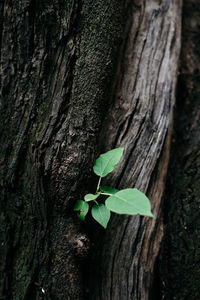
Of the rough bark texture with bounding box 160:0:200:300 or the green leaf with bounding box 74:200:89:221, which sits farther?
the rough bark texture with bounding box 160:0:200:300

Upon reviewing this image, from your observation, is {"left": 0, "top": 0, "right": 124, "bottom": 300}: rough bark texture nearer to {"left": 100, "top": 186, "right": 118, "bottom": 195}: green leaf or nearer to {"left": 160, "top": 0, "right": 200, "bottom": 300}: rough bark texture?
{"left": 100, "top": 186, "right": 118, "bottom": 195}: green leaf

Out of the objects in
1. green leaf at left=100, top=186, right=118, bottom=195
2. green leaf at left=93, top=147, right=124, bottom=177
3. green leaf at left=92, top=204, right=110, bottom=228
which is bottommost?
green leaf at left=92, top=204, right=110, bottom=228

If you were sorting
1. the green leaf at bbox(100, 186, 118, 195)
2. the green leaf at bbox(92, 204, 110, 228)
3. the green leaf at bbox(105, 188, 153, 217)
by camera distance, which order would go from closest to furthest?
1. the green leaf at bbox(105, 188, 153, 217)
2. the green leaf at bbox(92, 204, 110, 228)
3. the green leaf at bbox(100, 186, 118, 195)

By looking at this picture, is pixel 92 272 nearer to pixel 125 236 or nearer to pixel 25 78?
pixel 125 236

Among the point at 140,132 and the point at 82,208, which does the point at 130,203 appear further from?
the point at 140,132

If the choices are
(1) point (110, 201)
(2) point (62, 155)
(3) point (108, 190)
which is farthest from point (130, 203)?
(2) point (62, 155)

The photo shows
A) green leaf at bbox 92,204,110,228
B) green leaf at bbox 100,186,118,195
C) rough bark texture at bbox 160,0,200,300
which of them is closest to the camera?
green leaf at bbox 92,204,110,228

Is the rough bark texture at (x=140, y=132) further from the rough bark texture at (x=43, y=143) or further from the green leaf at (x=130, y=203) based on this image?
the green leaf at (x=130, y=203)

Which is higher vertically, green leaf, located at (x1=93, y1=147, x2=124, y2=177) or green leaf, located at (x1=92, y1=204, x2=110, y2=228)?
green leaf, located at (x1=93, y1=147, x2=124, y2=177)

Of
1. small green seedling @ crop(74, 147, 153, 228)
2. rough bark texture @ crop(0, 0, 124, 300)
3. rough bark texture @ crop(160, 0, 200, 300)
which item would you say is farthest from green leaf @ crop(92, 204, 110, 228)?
rough bark texture @ crop(160, 0, 200, 300)
